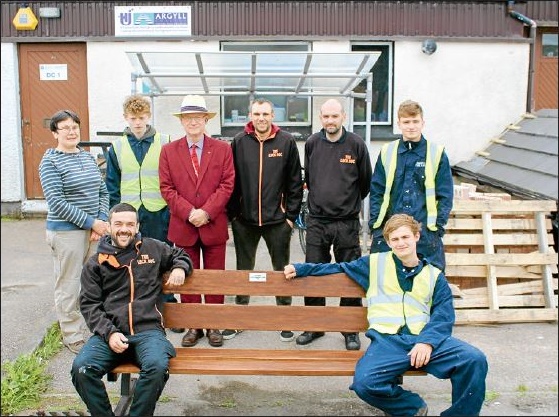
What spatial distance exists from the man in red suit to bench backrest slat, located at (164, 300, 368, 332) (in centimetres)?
87

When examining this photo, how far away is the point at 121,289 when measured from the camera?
3980mm

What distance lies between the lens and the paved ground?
14.1ft

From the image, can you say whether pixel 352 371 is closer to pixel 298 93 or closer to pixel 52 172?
pixel 52 172

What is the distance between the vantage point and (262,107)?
206 inches

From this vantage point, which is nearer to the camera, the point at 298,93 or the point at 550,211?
the point at 550,211

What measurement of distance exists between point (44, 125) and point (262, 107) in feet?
23.8

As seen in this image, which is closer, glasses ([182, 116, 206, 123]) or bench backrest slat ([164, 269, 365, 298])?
bench backrest slat ([164, 269, 365, 298])

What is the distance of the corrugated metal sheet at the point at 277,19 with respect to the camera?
10711mm

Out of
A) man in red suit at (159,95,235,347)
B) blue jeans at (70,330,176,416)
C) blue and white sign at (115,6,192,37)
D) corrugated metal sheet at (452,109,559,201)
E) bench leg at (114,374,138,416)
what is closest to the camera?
blue jeans at (70,330,176,416)

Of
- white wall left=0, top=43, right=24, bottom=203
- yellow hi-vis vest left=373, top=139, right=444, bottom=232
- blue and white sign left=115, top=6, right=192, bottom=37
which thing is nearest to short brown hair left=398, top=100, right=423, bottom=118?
yellow hi-vis vest left=373, top=139, right=444, bottom=232

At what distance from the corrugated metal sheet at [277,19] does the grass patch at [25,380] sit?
714 centimetres

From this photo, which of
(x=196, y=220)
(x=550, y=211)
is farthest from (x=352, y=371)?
(x=550, y=211)

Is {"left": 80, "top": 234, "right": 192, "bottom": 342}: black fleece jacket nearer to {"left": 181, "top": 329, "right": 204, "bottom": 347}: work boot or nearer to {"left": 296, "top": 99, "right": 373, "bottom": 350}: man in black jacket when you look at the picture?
{"left": 181, "top": 329, "right": 204, "bottom": 347}: work boot

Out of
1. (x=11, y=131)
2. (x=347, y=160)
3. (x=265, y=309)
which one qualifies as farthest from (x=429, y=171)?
(x=11, y=131)
